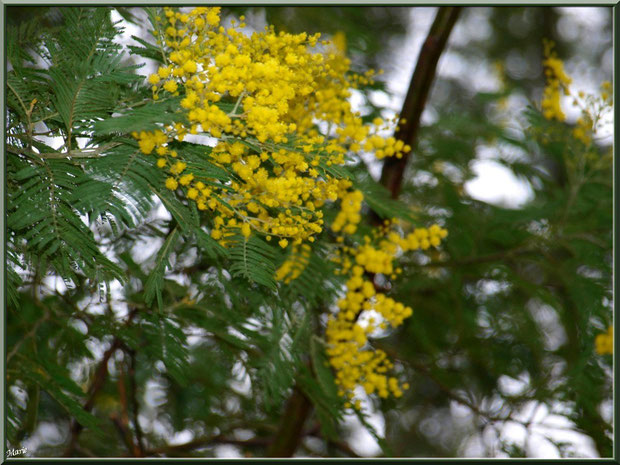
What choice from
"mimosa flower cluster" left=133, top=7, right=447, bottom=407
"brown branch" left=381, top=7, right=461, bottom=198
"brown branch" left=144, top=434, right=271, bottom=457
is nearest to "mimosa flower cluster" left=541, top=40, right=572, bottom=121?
"brown branch" left=381, top=7, right=461, bottom=198

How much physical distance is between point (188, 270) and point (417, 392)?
171cm

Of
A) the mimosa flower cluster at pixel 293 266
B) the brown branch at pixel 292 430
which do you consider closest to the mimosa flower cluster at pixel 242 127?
the mimosa flower cluster at pixel 293 266

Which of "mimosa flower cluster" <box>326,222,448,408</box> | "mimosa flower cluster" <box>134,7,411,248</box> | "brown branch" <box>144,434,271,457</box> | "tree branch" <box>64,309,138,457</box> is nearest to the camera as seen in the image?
"mimosa flower cluster" <box>134,7,411,248</box>

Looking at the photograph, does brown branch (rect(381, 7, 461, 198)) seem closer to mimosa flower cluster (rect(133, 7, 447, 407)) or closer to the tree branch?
mimosa flower cluster (rect(133, 7, 447, 407))

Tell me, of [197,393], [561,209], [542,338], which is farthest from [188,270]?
[542,338]

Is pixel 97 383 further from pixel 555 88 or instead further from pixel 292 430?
pixel 555 88

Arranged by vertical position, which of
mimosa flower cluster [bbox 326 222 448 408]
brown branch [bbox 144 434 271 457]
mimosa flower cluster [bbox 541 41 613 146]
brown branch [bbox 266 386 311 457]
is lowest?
brown branch [bbox 144 434 271 457]

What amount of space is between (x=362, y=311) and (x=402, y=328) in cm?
A: 121

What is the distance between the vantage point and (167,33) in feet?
3.19

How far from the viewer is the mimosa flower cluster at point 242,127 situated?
0.87 metres

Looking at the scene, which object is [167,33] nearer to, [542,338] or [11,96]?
[11,96]

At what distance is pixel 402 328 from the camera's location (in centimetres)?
276

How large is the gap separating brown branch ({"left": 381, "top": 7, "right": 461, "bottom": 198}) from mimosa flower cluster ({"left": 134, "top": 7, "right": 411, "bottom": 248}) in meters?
1.00

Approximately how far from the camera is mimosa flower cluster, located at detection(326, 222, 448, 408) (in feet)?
A: 4.97
